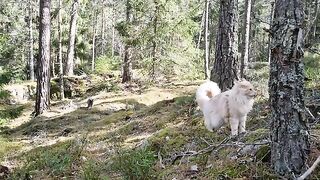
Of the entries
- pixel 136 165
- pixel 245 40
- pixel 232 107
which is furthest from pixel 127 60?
pixel 136 165

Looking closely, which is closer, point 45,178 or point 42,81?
point 45,178

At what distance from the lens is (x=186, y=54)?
56.6ft

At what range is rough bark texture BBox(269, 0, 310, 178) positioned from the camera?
307 centimetres

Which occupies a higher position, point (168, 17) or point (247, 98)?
point (168, 17)

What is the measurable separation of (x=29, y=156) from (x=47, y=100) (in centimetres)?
496

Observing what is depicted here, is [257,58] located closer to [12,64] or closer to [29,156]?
[12,64]

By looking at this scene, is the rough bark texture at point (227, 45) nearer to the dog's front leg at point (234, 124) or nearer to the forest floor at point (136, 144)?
the forest floor at point (136, 144)

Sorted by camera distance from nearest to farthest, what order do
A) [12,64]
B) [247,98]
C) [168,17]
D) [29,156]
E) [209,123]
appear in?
[247,98] → [209,123] → [29,156] → [168,17] → [12,64]

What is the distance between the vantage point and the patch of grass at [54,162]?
631cm

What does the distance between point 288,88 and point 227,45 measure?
16.0 ft

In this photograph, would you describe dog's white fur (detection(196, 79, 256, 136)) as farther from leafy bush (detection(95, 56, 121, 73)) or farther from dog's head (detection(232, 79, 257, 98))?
leafy bush (detection(95, 56, 121, 73))

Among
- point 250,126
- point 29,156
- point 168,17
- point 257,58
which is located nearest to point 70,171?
point 29,156

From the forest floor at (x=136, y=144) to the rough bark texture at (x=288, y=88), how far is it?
0.25 meters

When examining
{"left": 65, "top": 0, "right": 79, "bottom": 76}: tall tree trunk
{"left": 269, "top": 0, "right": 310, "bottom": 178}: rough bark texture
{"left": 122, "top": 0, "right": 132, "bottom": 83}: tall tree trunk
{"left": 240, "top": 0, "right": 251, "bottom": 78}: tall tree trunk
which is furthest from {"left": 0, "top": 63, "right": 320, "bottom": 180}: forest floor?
{"left": 65, "top": 0, "right": 79, "bottom": 76}: tall tree trunk
